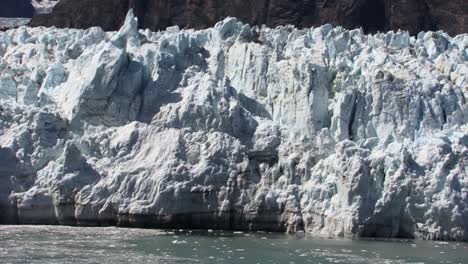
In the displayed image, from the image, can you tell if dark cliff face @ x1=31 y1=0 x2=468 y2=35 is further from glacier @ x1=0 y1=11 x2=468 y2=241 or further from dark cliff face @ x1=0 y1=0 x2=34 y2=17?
dark cliff face @ x1=0 y1=0 x2=34 y2=17

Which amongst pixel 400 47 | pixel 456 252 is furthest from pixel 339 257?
pixel 400 47

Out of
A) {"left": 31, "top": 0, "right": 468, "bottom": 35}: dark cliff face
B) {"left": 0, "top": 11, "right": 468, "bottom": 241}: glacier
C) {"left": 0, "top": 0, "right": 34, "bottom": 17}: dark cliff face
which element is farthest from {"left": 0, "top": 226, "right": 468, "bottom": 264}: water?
{"left": 0, "top": 0, "right": 34, "bottom": 17}: dark cliff face

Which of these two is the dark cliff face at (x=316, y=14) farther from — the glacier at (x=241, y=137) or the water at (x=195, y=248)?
the water at (x=195, y=248)

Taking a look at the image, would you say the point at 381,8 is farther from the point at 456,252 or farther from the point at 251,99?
the point at 456,252

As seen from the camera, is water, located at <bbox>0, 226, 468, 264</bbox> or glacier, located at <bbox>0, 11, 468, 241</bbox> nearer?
water, located at <bbox>0, 226, 468, 264</bbox>

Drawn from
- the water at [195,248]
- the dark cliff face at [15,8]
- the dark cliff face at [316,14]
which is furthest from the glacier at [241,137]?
the dark cliff face at [15,8]

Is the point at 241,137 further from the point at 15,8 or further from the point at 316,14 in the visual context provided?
the point at 15,8

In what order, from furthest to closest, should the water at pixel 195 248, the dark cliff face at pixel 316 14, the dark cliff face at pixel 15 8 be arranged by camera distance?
1. the dark cliff face at pixel 15 8
2. the dark cliff face at pixel 316 14
3. the water at pixel 195 248
